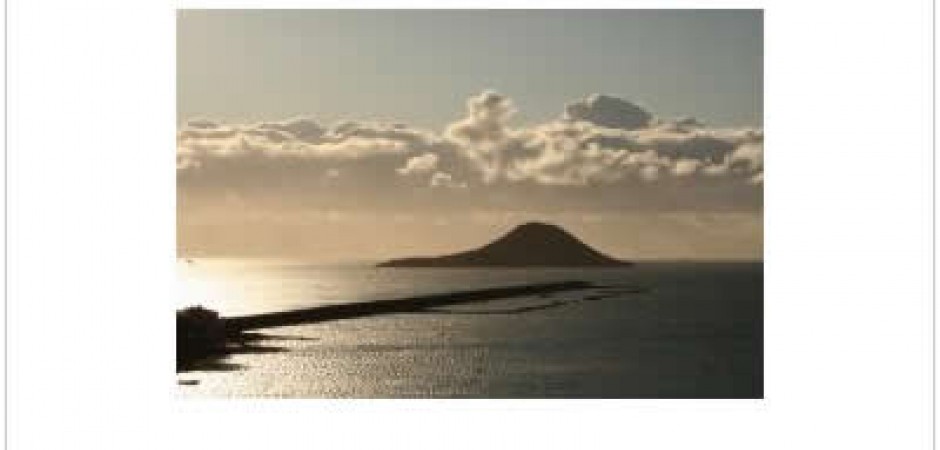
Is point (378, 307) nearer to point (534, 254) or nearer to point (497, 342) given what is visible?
point (497, 342)

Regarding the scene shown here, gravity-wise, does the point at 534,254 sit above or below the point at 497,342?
above

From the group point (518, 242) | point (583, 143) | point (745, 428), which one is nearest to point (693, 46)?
point (583, 143)

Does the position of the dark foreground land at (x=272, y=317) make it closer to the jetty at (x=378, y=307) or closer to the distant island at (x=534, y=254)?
the jetty at (x=378, y=307)

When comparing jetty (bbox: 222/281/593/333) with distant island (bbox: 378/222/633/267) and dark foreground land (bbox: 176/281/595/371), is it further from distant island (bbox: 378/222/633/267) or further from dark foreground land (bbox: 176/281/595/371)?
distant island (bbox: 378/222/633/267)

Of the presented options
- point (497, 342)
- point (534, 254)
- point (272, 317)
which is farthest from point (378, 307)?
point (534, 254)
